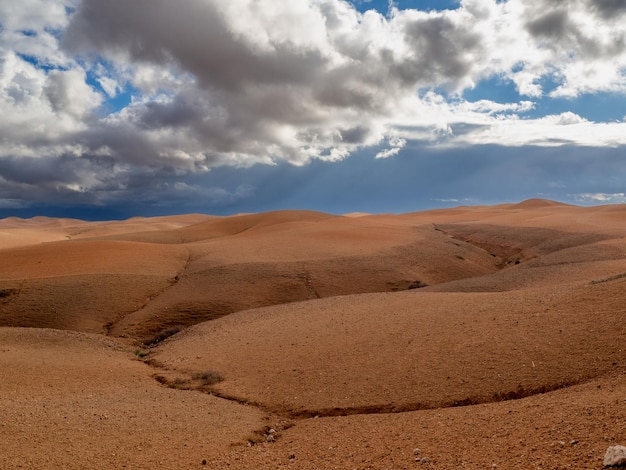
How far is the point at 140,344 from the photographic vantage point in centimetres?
2103

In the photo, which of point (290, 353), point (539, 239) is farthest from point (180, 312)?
point (539, 239)

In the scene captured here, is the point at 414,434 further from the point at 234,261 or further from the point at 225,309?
the point at 234,261

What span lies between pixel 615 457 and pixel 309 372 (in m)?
8.47

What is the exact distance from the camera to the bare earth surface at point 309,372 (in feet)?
26.2

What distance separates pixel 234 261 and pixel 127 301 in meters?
8.51

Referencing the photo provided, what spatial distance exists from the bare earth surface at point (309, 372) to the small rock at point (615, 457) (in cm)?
17

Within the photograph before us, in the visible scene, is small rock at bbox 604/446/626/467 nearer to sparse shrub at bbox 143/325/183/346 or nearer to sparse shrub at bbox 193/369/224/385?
sparse shrub at bbox 193/369/224/385

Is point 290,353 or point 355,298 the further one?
point 355,298

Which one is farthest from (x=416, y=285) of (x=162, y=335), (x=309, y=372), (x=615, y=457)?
(x=615, y=457)

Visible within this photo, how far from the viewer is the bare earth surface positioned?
8000 millimetres

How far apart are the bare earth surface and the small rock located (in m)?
0.17

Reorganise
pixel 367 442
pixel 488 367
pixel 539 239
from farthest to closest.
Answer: pixel 539 239, pixel 488 367, pixel 367 442

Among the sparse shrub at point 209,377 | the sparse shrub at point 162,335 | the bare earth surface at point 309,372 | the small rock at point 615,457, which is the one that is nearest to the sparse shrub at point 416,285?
the bare earth surface at point 309,372

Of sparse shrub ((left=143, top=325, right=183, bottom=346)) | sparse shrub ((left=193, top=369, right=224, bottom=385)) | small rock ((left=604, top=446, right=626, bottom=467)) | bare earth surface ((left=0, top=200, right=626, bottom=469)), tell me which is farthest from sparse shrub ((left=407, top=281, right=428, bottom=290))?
small rock ((left=604, top=446, right=626, bottom=467))
